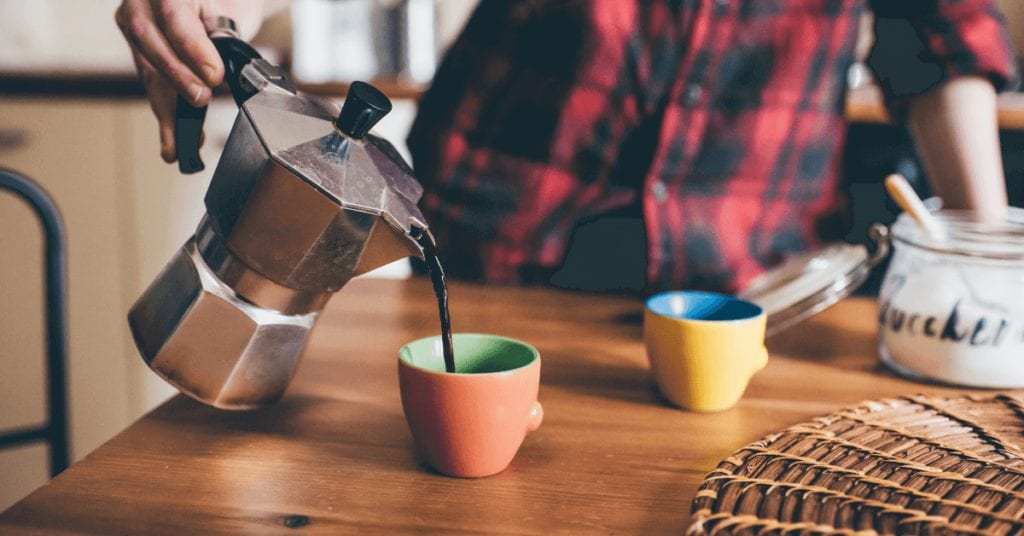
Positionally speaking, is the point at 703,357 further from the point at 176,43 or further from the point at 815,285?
the point at 176,43

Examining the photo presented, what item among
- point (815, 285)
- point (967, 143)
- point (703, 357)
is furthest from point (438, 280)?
point (967, 143)

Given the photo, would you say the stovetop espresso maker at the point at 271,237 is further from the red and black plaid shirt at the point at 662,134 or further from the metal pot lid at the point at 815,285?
the red and black plaid shirt at the point at 662,134

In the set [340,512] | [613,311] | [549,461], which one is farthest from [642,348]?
[340,512]

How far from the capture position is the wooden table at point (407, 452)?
1.34 feet

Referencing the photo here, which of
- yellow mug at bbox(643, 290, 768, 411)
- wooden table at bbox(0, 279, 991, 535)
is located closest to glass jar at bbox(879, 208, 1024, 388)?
wooden table at bbox(0, 279, 991, 535)

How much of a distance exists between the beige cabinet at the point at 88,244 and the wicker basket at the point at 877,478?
1.58 metres

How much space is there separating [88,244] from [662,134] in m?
1.40

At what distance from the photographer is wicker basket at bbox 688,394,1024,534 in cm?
38

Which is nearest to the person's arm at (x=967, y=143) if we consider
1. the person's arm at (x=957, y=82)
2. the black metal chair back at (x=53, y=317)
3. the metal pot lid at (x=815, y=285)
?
the person's arm at (x=957, y=82)

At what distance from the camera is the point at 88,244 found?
69.6 inches

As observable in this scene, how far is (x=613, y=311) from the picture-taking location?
0.80 m

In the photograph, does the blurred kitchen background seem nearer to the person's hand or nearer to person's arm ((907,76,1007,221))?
person's arm ((907,76,1007,221))

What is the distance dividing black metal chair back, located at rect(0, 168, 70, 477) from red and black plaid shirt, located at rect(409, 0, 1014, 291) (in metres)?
0.42

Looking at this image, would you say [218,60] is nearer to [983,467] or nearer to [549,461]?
[549,461]
